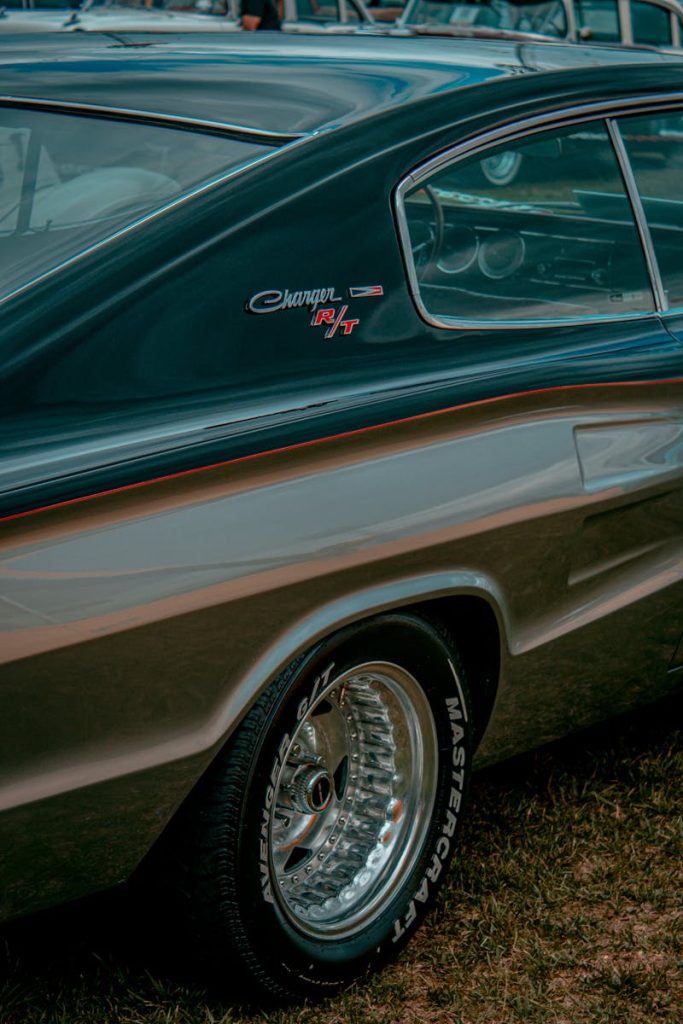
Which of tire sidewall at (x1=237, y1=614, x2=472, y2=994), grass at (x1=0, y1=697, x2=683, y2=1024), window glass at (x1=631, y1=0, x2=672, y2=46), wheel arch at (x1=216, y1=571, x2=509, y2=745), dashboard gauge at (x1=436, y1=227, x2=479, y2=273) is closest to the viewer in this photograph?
wheel arch at (x1=216, y1=571, x2=509, y2=745)

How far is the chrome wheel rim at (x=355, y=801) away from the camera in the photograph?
8.30 feet

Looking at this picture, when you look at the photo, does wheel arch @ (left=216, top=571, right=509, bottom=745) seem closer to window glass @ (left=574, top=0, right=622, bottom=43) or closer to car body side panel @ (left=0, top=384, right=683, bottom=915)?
car body side panel @ (left=0, top=384, right=683, bottom=915)

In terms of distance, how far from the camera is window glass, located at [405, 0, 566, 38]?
1238 cm

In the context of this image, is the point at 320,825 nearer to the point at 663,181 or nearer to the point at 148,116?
the point at 148,116

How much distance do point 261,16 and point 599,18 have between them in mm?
6216

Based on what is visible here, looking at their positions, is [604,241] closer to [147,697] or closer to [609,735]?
[609,735]

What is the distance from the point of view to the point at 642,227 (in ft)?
9.92

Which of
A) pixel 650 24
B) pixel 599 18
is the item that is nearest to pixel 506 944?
pixel 599 18

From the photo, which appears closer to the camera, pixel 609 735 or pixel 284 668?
pixel 284 668

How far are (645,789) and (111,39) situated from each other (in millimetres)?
2238

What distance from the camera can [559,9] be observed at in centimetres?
1263

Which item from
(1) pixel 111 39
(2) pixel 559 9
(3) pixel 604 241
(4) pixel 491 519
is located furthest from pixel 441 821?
(2) pixel 559 9

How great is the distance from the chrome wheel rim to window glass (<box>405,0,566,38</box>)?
35.9 feet

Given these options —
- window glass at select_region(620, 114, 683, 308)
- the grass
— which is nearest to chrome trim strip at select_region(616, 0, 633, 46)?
window glass at select_region(620, 114, 683, 308)
